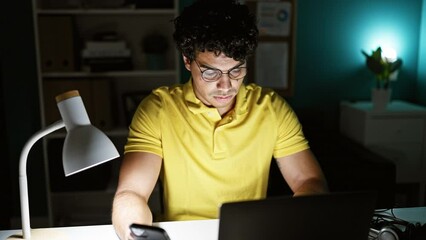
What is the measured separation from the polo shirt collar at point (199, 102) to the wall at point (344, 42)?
78.9 inches

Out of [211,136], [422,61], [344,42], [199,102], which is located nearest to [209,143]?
[211,136]

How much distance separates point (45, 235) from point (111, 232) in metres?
0.20

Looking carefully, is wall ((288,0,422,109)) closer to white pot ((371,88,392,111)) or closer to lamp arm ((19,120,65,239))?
white pot ((371,88,392,111))

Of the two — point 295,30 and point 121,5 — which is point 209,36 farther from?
point 295,30

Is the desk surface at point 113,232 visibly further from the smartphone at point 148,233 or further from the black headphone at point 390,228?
the smartphone at point 148,233

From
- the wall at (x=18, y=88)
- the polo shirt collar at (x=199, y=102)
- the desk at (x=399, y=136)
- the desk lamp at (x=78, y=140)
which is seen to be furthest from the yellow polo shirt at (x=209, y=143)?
the wall at (x=18, y=88)

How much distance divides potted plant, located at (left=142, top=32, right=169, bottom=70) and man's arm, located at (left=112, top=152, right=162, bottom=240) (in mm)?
1755

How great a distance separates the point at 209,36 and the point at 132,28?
6.53 feet

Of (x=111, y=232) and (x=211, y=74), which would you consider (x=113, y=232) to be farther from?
(x=211, y=74)

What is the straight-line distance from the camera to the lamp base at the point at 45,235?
4.53 ft

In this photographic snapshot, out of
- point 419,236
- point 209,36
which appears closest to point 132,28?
point 209,36

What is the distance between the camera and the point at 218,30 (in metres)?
1.47

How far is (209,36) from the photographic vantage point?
1469mm

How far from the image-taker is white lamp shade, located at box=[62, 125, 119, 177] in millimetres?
1075
